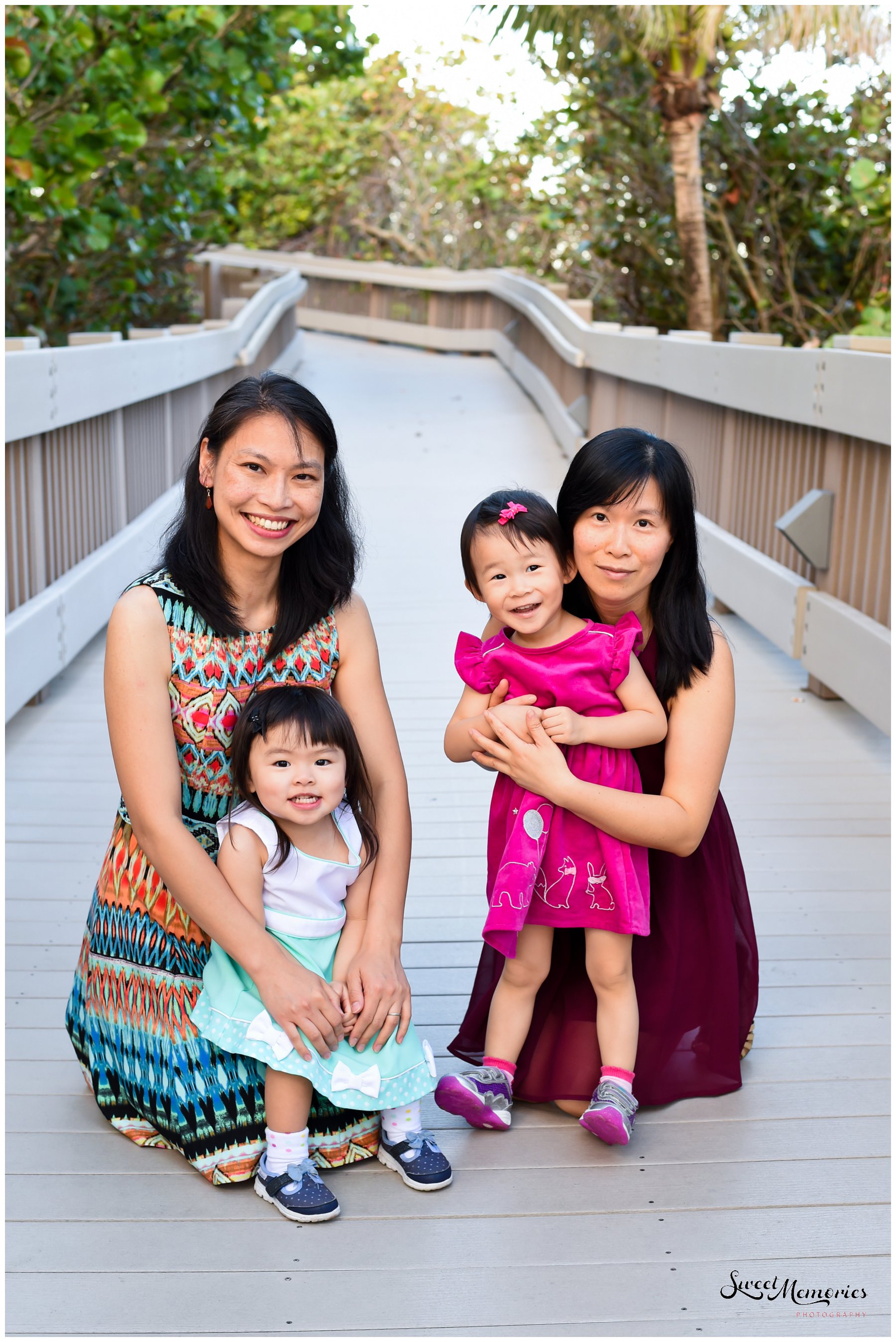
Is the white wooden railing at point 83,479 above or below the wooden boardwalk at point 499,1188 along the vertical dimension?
above

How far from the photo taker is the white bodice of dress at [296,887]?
92.4 inches

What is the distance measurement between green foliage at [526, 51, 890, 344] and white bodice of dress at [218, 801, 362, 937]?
905cm

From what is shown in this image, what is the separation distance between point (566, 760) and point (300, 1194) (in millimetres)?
847

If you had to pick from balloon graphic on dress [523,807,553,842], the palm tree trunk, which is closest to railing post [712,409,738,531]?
the palm tree trunk

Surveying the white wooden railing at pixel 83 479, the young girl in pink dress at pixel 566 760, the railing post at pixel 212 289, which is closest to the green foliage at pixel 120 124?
the white wooden railing at pixel 83 479

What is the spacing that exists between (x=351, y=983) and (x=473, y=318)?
16.3 m

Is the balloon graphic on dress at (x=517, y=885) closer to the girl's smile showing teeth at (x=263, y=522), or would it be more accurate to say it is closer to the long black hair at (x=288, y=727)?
the long black hair at (x=288, y=727)

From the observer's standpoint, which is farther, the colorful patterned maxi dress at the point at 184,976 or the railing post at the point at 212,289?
the railing post at the point at 212,289

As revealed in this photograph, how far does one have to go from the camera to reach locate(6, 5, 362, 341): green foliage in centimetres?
647

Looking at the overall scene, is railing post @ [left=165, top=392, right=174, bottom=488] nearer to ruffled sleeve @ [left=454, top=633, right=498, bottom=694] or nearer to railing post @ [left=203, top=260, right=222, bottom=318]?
railing post @ [left=203, top=260, right=222, bottom=318]

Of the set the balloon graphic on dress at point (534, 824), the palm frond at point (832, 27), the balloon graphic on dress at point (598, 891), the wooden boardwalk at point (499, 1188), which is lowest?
the wooden boardwalk at point (499, 1188)

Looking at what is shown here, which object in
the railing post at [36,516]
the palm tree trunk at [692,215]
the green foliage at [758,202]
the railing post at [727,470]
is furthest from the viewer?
the green foliage at [758,202]

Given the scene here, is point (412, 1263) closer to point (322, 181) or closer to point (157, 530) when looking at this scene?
Result: point (157, 530)

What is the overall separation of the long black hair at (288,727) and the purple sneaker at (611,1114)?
695 mm
